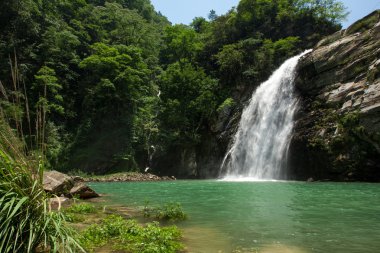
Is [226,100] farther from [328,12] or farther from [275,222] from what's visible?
[275,222]

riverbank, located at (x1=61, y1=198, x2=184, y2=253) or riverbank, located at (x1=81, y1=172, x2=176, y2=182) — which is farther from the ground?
riverbank, located at (x1=81, y1=172, x2=176, y2=182)

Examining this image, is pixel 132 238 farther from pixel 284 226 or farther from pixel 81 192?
pixel 81 192

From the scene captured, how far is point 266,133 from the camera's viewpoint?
2827 centimetres

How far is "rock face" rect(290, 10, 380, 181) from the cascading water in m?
0.94

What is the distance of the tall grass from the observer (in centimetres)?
368

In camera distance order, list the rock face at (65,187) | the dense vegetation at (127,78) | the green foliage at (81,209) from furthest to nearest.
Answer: the dense vegetation at (127,78)
the rock face at (65,187)
the green foliage at (81,209)

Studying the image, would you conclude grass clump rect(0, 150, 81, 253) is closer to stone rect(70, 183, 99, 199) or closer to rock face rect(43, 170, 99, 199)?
rock face rect(43, 170, 99, 199)

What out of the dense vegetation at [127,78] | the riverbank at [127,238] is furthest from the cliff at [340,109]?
the riverbank at [127,238]

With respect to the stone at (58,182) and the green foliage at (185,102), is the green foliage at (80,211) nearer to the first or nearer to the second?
the stone at (58,182)

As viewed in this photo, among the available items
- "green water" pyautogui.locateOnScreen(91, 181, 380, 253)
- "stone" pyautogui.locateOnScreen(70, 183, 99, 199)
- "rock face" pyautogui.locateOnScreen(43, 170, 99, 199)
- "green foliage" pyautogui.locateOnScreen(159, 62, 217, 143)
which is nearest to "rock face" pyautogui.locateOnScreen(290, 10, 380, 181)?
"green foliage" pyautogui.locateOnScreen(159, 62, 217, 143)

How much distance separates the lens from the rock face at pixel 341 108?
74.9ft

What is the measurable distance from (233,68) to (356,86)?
16629 mm

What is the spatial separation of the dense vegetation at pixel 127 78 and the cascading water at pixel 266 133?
4.77 m

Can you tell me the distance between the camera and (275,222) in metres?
8.44
